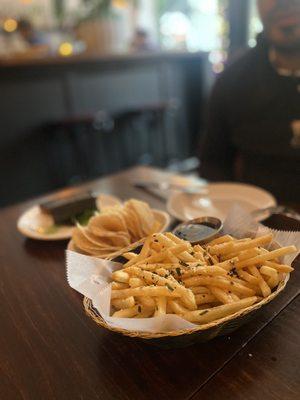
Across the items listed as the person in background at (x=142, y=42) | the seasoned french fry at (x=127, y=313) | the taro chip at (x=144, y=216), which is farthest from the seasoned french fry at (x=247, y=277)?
the person in background at (x=142, y=42)

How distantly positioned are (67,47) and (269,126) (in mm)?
3022

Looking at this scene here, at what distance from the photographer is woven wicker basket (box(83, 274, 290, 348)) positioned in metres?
0.52

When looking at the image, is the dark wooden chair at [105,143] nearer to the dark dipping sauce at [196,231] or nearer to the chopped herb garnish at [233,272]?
the dark dipping sauce at [196,231]

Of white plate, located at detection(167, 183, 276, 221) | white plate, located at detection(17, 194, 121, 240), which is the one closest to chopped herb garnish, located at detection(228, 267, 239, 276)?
white plate, located at detection(167, 183, 276, 221)

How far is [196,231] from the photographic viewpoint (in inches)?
31.5

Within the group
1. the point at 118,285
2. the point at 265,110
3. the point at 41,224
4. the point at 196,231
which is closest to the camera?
the point at 118,285

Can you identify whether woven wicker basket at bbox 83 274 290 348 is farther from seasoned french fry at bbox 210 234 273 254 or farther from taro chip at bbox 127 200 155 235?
taro chip at bbox 127 200 155 235

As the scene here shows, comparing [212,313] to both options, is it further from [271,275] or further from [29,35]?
[29,35]

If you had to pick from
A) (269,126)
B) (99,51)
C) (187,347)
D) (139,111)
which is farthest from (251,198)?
(99,51)

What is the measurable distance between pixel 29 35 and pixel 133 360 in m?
4.02

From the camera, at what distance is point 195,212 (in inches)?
46.3

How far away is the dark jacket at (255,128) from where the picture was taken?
151 cm

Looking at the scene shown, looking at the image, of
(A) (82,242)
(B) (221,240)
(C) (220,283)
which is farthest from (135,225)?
(C) (220,283)

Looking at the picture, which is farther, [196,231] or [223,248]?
[196,231]
